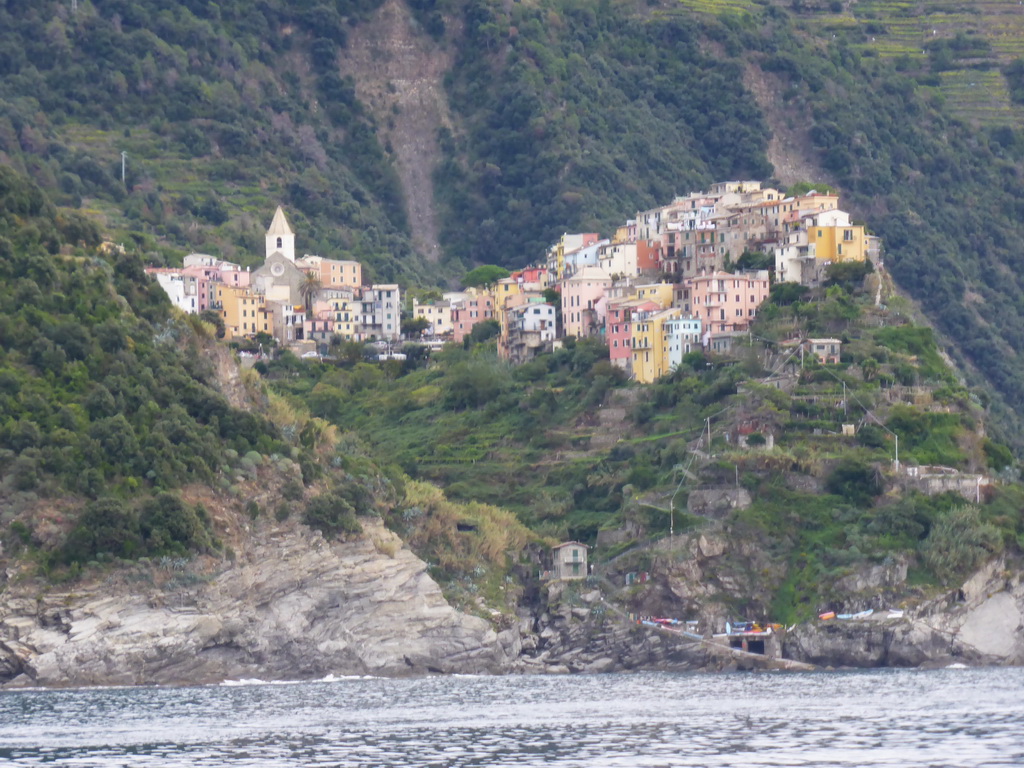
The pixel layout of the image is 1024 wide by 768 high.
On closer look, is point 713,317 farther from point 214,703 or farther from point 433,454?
point 214,703

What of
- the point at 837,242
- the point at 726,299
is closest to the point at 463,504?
the point at 726,299

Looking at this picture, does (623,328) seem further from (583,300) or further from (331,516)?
(331,516)

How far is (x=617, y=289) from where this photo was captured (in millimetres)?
136750

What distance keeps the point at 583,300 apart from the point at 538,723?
198 ft

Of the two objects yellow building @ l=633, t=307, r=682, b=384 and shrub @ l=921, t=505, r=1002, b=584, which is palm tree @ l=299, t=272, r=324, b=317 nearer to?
yellow building @ l=633, t=307, r=682, b=384

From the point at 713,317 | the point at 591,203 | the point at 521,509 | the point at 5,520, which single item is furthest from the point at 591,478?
the point at 591,203

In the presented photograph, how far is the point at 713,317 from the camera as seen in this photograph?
13025 centimetres

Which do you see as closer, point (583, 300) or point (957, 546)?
point (957, 546)

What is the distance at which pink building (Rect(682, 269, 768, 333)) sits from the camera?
130250mm

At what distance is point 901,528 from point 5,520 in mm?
36901

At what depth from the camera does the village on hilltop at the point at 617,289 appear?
131 m

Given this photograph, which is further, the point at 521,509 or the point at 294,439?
the point at 521,509

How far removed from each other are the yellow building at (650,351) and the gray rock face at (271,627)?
22785 mm

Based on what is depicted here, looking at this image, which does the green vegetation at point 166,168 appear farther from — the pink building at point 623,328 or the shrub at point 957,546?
the shrub at point 957,546
